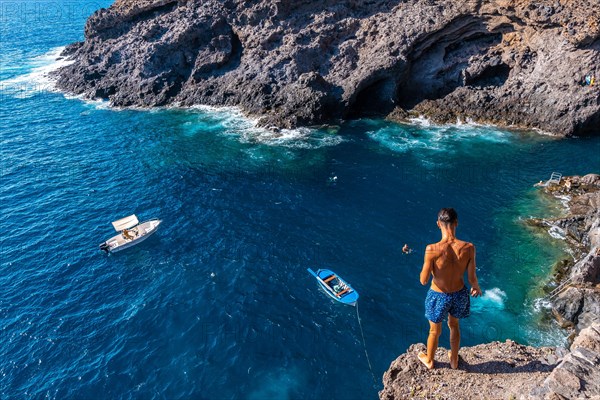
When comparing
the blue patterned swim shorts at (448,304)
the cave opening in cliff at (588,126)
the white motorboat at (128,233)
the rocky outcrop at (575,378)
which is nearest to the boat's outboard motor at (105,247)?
the white motorboat at (128,233)

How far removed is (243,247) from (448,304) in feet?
89.5

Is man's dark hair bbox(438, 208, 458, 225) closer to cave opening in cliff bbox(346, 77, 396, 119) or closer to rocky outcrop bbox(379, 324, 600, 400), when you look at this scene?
rocky outcrop bbox(379, 324, 600, 400)

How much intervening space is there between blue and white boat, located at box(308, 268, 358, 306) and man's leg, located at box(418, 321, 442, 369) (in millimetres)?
15686

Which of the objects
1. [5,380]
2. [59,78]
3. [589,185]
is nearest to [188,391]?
[5,380]

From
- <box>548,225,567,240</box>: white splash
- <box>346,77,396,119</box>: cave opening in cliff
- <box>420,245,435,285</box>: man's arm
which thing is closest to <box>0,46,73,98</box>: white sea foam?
<box>346,77,396,119</box>: cave opening in cliff

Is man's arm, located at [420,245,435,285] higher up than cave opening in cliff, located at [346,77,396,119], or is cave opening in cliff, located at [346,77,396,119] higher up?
man's arm, located at [420,245,435,285]

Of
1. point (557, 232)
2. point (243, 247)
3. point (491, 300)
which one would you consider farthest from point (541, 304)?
point (243, 247)

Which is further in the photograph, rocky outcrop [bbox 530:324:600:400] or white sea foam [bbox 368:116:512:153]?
white sea foam [bbox 368:116:512:153]

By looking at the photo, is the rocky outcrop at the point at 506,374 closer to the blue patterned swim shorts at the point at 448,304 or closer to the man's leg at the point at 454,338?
the man's leg at the point at 454,338

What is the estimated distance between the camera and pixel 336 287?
34.5 meters

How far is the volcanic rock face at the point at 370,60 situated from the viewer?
57844mm

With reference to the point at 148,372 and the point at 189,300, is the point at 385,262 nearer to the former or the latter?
the point at 189,300

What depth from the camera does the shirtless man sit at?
14.8 m

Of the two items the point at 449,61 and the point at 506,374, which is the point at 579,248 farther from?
the point at 449,61
